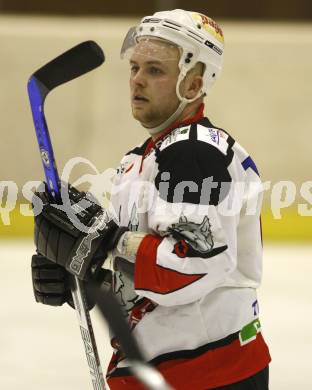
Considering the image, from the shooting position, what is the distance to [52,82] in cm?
155

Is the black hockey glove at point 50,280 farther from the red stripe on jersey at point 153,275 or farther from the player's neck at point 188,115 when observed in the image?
the player's neck at point 188,115

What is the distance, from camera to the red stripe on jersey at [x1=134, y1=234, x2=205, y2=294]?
4.72ft

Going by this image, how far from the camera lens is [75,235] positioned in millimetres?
1484

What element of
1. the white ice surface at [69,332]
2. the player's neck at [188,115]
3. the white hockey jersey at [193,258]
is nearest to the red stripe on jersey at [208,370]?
the white hockey jersey at [193,258]

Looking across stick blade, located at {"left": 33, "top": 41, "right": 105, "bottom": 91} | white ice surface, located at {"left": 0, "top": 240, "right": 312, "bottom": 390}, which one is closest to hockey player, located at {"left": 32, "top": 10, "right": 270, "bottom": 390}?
stick blade, located at {"left": 33, "top": 41, "right": 105, "bottom": 91}

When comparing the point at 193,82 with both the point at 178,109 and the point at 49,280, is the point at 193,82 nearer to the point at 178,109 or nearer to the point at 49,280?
the point at 178,109

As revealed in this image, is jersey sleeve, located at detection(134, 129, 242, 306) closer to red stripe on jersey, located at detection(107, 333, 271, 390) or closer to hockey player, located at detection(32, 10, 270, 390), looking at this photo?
hockey player, located at detection(32, 10, 270, 390)

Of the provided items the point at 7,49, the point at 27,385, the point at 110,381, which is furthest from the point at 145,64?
the point at 7,49

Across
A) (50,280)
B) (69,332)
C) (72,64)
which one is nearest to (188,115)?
(72,64)

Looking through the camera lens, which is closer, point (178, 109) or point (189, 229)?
point (189, 229)

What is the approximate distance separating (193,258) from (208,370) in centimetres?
24

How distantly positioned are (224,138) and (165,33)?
0.81 ft

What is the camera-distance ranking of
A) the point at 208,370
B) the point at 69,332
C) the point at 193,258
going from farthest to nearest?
the point at 69,332
the point at 208,370
the point at 193,258

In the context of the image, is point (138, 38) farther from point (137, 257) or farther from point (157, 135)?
point (137, 257)
